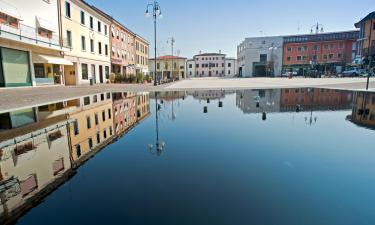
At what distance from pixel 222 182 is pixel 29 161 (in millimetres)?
3560

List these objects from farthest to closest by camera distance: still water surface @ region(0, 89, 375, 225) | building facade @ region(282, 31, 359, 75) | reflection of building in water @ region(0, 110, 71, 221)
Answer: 1. building facade @ region(282, 31, 359, 75)
2. reflection of building in water @ region(0, 110, 71, 221)
3. still water surface @ region(0, 89, 375, 225)

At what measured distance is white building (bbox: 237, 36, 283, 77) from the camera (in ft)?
237

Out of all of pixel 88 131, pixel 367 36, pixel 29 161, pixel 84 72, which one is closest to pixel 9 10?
pixel 84 72

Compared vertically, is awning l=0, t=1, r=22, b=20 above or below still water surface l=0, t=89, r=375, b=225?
above

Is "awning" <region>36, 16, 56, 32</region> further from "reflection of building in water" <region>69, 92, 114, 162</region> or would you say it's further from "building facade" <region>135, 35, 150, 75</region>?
"building facade" <region>135, 35, 150, 75</region>

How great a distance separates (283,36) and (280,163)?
7878cm

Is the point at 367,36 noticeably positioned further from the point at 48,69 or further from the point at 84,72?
the point at 48,69

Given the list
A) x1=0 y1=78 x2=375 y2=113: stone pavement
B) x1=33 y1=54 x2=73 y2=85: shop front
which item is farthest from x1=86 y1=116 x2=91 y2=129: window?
x1=33 y1=54 x2=73 y2=85: shop front

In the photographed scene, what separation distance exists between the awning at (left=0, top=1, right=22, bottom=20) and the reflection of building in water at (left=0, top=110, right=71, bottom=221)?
55.2 ft

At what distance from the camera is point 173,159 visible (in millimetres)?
4207

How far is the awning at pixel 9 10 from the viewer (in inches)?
682

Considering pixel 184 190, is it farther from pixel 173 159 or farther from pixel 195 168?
pixel 173 159

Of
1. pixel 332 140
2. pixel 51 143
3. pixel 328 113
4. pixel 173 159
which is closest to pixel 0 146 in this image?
pixel 51 143

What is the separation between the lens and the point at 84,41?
1193 inches
